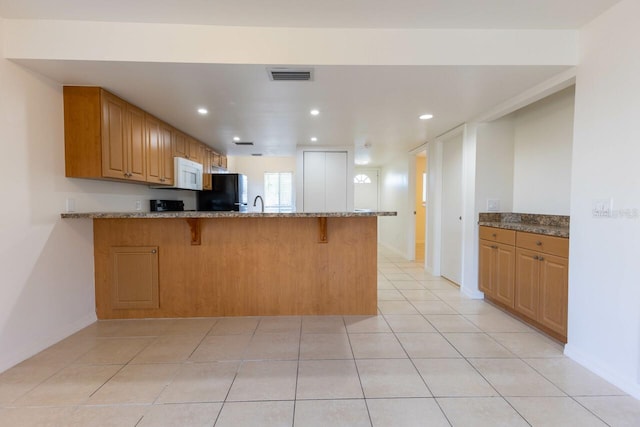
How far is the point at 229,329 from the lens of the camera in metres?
2.66

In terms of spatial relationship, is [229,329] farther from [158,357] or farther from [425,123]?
[425,123]

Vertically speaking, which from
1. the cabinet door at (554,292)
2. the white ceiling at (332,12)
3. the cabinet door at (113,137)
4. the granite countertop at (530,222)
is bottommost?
the cabinet door at (554,292)

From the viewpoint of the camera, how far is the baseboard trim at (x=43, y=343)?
203cm

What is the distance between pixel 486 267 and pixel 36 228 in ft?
13.9

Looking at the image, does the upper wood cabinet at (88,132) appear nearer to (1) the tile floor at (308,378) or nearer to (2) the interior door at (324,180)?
(1) the tile floor at (308,378)

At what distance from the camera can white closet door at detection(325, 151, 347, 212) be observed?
5.48 metres

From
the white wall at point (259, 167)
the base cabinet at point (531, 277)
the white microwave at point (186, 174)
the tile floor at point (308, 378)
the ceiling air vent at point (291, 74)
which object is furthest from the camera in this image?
the white wall at point (259, 167)

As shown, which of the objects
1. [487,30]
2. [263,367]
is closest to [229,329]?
[263,367]

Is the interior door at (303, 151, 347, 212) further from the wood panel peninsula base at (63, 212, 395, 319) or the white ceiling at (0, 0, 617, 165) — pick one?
the wood panel peninsula base at (63, 212, 395, 319)

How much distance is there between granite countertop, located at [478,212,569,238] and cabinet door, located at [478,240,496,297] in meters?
0.26

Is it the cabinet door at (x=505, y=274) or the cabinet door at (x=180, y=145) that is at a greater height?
the cabinet door at (x=180, y=145)

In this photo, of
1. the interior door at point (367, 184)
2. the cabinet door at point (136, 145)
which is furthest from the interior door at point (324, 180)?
the interior door at point (367, 184)

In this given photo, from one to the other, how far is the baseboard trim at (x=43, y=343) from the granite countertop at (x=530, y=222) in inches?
164

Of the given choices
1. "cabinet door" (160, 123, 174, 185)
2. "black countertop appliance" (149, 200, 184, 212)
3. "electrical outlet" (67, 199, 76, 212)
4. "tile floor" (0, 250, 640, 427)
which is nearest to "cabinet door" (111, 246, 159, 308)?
"tile floor" (0, 250, 640, 427)
